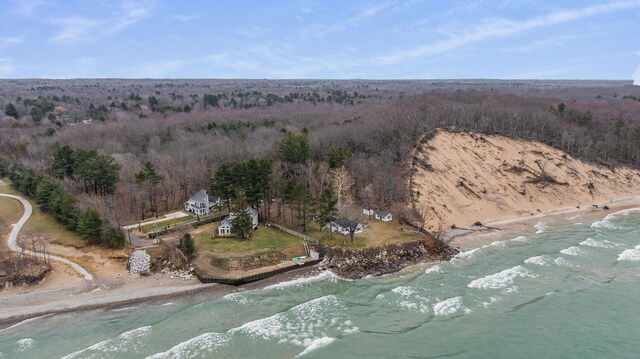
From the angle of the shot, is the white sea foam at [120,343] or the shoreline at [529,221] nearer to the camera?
the white sea foam at [120,343]

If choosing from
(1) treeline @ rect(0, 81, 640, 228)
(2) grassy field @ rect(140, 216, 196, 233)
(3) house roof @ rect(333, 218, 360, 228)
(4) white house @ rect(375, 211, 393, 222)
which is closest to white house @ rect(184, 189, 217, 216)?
(2) grassy field @ rect(140, 216, 196, 233)

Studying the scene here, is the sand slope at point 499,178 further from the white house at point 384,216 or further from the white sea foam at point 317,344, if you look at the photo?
the white sea foam at point 317,344

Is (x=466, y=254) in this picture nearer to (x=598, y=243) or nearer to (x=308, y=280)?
(x=598, y=243)

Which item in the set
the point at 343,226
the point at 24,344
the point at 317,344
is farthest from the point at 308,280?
the point at 24,344

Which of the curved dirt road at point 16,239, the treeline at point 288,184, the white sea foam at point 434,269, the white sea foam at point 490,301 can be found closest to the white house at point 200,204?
the treeline at point 288,184

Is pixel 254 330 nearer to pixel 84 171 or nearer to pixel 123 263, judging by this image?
pixel 123 263

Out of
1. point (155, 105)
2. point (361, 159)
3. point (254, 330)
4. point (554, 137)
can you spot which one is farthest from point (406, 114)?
point (155, 105)
